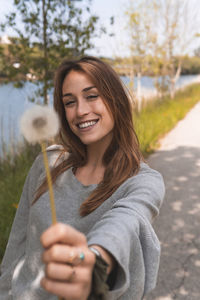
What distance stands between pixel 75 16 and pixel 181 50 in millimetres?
9945

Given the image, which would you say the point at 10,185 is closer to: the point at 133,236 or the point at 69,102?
the point at 69,102

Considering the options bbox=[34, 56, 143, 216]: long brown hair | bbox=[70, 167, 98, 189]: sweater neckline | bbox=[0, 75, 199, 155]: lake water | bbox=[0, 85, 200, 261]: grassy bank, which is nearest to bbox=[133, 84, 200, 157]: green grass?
bbox=[0, 85, 200, 261]: grassy bank

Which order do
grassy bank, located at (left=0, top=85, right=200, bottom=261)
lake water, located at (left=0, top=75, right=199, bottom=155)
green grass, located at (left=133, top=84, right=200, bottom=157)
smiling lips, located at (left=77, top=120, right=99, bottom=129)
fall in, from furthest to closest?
green grass, located at (left=133, top=84, right=200, bottom=157) < lake water, located at (left=0, top=75, right=199, bottom=155) < grassy bank, located at (left=0, top=85, right=200, bottom=261) < smiling lips, located at (left=77, top=120, right=99, bottom=129)

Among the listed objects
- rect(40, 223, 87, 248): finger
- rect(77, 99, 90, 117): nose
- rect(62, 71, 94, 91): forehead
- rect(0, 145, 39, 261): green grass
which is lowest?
rect(0, 145, 39, 261): green grass

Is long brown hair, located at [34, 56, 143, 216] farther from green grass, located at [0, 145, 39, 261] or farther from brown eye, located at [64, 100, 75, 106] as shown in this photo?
green grass, located at [0, 145, 39, 261]

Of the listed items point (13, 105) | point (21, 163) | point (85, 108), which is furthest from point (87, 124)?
point (13, 105)

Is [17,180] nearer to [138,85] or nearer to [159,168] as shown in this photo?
[159,168]

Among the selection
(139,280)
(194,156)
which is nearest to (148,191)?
(139,280)

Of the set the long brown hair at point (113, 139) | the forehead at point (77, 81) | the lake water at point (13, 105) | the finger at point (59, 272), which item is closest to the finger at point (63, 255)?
the finger at point (59, 272)

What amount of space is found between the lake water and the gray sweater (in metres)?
0.40

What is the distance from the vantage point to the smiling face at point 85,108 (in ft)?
4.82

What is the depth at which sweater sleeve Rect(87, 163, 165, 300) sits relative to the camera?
79cm

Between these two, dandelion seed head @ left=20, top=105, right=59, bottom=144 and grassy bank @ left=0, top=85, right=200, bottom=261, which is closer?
dandelion seed head @ left=20, top=105, right=59, bottom=144

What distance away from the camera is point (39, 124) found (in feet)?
2.23
